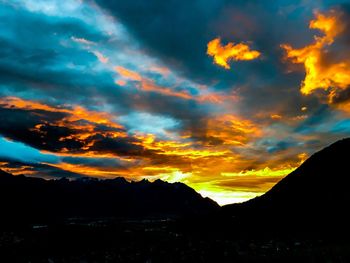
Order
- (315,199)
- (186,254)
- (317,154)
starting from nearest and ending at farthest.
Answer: (186,254), (315,199), (317,154)

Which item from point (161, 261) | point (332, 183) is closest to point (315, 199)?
point (332, 183)

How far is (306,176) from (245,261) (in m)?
97.4

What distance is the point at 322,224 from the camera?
81.6m

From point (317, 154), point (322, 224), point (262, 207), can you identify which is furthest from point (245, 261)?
point (317, 154)

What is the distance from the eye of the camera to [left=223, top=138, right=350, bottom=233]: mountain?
86062 millimetres

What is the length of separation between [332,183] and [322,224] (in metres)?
24.9

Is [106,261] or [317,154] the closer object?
[106,261]

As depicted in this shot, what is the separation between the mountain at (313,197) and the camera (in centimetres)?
8606

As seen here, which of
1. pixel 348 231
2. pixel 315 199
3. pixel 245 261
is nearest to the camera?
pixel 245 261

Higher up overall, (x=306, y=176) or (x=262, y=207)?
(x=306, y=176)

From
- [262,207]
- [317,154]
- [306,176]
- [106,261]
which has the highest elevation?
[317,154]

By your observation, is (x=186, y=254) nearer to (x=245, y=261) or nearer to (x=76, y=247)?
(x=245, y=261)

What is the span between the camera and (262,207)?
375 ft

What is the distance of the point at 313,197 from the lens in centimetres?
10150
